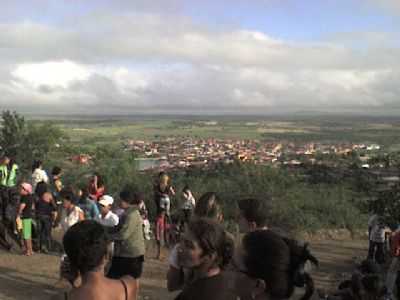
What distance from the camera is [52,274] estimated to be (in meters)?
8.45

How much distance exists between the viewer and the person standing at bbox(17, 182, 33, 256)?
933cm

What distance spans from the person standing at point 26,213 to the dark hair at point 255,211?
602 cm

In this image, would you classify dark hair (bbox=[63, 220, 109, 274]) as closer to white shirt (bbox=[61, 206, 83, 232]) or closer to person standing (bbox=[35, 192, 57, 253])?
white shirt (bbox=[61, 206, 83, 232])

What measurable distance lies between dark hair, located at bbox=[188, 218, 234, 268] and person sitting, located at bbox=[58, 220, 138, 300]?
49 centimetres

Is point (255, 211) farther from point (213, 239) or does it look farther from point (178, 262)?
point (213, 239)

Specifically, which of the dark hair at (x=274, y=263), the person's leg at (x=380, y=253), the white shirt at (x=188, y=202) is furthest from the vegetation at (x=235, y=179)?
the dark hair at (x=274, y=263)

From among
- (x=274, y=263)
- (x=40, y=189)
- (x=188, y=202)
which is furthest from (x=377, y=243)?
(x=274, y=263)

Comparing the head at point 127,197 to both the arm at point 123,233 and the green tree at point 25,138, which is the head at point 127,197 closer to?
the arm at point 123,233

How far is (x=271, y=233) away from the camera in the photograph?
2832 millimetres

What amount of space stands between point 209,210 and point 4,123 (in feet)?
42.8

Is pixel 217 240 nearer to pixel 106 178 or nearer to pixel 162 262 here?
pixel 162 262

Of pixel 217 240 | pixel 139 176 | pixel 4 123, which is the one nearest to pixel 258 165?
pixel 139 176

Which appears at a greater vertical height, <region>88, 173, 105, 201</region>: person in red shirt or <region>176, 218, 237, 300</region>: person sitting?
<region>176, 218, 237, 300</region>: person sitting

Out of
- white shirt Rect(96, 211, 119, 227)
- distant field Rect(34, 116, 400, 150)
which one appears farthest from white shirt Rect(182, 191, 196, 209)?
distant field Rect(34, 116, 400, 150)
